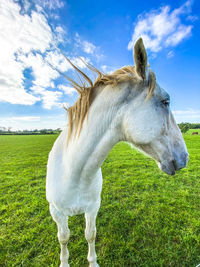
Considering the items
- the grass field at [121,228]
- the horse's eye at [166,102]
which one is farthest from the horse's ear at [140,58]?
the grass field at [121,228]

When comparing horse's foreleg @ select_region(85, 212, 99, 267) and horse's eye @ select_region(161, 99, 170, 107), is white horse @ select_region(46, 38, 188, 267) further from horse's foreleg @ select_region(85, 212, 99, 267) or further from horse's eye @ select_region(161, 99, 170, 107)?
horse's foreleg @ select_region(85, 212, 99, 267)

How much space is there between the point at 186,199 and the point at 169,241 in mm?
1731

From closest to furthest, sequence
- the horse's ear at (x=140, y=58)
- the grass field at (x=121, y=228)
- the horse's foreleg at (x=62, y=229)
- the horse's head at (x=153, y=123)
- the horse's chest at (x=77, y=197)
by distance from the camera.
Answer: the horse's ear at (x=140, y=58)
the horse's head at (x=153, y=123)
the horse's chest at (x=77, y=197)
the horse's foreleg at (x=62, y=229)
the grass field at (x=121, y=228)

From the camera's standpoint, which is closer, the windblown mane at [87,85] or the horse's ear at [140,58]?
the horse's ear at [140,58]

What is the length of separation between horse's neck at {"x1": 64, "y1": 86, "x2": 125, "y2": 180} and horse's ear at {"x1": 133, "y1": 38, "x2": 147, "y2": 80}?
0.31m

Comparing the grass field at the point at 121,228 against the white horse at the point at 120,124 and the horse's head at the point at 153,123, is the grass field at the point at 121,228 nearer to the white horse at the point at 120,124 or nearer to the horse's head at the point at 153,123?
the white horse at the point at 120,124

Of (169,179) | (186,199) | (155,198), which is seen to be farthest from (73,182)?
(169,179)

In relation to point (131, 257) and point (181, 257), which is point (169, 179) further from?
point (131, 257)

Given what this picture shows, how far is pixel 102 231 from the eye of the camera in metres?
2.48

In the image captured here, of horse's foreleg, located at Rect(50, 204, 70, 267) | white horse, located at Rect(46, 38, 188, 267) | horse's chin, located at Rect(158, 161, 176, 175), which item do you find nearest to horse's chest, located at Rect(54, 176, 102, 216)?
white horse, located at Rect(46, 38, 188, 267)

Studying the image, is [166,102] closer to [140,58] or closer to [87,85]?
[140,58]

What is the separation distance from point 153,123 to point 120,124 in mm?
246

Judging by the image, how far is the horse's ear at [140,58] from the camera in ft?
2.74

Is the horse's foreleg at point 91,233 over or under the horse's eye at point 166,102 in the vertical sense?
under
